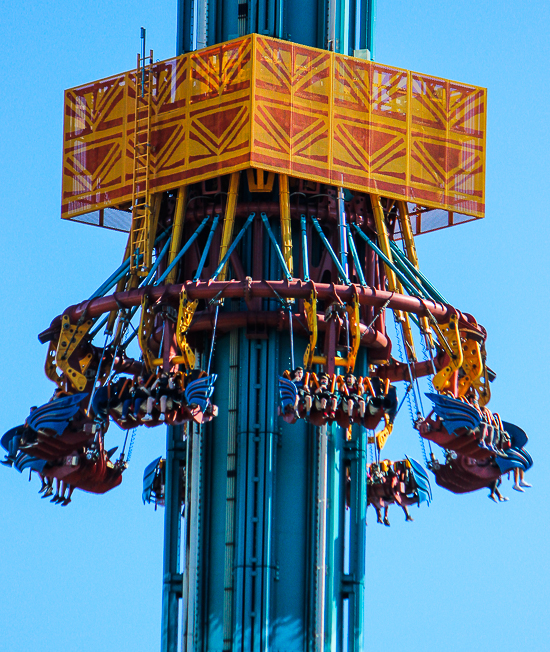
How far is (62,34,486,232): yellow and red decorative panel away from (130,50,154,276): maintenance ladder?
35 centimetres

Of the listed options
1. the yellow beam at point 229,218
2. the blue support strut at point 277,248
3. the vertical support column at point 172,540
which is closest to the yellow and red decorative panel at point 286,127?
the yellow beam at point 229,218

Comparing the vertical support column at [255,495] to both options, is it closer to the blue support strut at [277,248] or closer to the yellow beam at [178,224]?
the blue support strut at [277,248]

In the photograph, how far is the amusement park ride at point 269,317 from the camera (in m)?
104

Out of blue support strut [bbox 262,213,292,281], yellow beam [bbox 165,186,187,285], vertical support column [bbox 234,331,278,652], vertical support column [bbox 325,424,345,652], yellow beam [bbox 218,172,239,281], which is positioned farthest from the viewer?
yellow beam [bbox 165,186,187,285]

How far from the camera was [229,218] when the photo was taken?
10731cm

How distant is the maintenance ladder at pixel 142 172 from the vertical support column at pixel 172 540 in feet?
23.9

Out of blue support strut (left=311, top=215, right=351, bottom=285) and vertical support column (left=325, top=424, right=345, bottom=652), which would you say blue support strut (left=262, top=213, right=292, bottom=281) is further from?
vertical support column (left=325, top=424, right=345, bottom=652)

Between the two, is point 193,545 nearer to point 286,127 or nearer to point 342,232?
point 342,232

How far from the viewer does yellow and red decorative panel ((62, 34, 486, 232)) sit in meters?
107

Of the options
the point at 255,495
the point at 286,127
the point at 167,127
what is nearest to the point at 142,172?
the point at 167,127

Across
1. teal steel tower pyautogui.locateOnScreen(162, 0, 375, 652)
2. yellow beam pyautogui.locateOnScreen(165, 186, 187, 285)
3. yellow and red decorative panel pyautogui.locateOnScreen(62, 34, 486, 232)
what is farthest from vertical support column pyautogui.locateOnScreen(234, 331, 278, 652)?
yellow and red decorative panel pyautogui.locateOnScreen(62, 34, 486, 232)

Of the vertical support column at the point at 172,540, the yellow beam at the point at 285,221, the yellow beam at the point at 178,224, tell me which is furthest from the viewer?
the yellow beam at the point at 178,224

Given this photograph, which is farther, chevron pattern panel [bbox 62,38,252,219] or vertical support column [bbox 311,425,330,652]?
chevron pattern panel [bbox 62,38,252,219]

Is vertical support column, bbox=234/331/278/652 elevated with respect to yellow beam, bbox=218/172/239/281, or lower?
lower
